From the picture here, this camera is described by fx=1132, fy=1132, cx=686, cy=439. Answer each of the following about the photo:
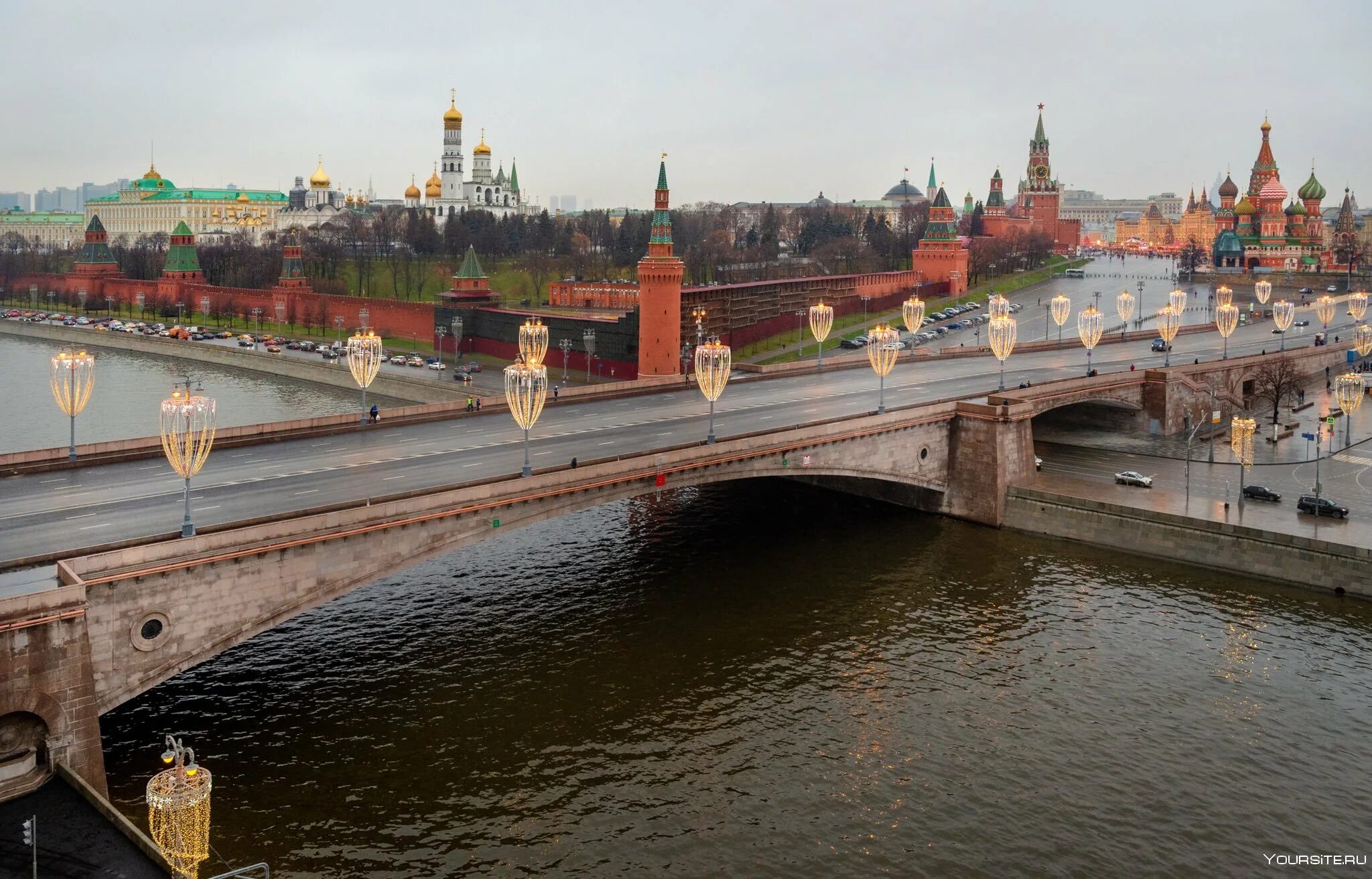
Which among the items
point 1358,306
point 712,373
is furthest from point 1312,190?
point 712,373

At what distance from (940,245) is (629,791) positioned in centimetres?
10089

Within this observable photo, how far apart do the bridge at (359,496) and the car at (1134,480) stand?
4.02 metres

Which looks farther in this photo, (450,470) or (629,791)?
(450,470)

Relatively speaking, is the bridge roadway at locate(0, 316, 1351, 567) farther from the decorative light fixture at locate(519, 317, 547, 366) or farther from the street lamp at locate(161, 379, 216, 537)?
the decorative light fixture at locate(519, 317, 547, 366)

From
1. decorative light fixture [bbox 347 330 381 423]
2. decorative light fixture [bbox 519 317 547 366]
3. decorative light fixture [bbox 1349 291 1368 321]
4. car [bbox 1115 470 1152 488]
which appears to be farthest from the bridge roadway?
decorative light fixture [bbox 1349 291 1368 321]

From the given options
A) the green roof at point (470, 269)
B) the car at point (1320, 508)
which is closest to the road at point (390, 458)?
the car at point (1320, 508)

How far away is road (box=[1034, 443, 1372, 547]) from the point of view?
4159 cm

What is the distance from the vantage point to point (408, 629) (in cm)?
3309

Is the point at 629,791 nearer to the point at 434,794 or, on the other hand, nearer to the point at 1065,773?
the point at 434,794

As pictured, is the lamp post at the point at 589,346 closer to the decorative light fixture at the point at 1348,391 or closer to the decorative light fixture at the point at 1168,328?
the decorative light fixture at the point at 1168,328

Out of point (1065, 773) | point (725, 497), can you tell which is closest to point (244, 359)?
point (725, 497)

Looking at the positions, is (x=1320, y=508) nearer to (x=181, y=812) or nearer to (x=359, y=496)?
(x=359, y=496)

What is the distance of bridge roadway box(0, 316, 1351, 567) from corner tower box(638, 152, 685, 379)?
738 centimetres

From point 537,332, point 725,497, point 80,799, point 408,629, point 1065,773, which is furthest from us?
point 537,332
